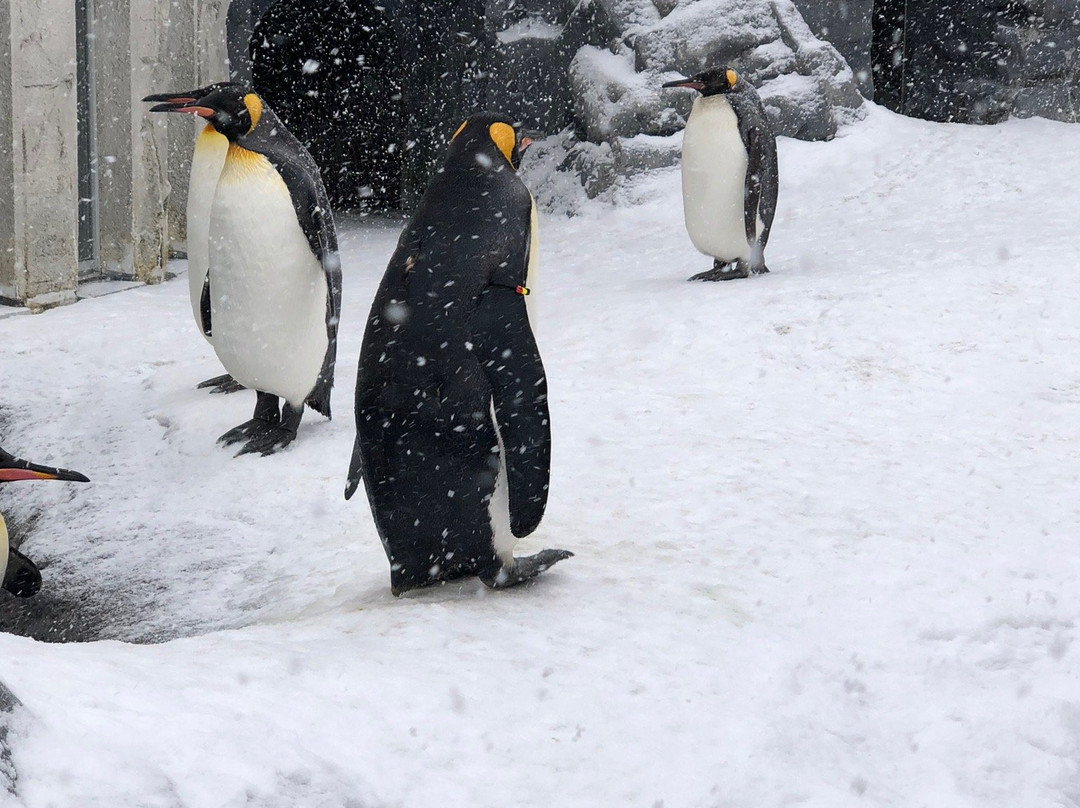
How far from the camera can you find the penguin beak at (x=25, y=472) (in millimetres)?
2609

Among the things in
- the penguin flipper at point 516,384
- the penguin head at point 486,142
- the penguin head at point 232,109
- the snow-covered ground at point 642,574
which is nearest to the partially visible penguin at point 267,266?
the penguin head at point 232,109

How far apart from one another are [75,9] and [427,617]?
5.36 m

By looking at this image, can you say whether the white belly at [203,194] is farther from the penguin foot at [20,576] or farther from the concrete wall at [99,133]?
the concrete wall at [99,133]

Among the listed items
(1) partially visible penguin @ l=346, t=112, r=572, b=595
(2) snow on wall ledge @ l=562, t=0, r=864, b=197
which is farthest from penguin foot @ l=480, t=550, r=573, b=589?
(2) snow on wall ledge @ l=562, t=0, r=864, b=197

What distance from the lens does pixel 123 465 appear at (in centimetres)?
375

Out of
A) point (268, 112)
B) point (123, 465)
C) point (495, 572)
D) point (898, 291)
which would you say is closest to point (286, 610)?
point (495, 572)

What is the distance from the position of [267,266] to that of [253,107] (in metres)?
0.51

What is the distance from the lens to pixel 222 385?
4.32m

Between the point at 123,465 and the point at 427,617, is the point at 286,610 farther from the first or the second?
the point at 123,465

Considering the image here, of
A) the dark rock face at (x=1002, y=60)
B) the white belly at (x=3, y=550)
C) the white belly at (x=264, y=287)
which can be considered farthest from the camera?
the dark rock face at (x=1002, y=60)

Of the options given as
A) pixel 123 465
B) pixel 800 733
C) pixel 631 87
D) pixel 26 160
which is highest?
pixel 631 87

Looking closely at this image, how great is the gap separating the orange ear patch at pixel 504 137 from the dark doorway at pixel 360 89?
6.73 meters

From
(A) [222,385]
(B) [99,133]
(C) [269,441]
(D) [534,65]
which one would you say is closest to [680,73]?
(D) [534,65]

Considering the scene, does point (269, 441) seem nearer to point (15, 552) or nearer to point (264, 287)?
point (264, 287)
